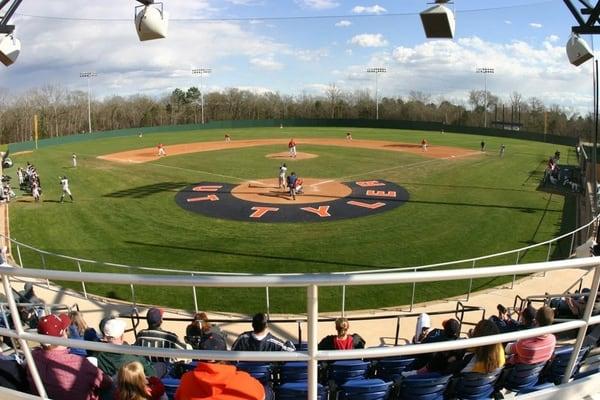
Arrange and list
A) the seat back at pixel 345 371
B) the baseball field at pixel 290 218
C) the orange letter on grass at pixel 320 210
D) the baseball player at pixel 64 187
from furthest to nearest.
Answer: the baseball player at pixel 64 187 < the orange letter on grass at pixel 320 210 < the baseball field at pixel 290 218 < the seat back at pixel 345 371

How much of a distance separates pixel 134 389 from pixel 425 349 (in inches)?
82.5

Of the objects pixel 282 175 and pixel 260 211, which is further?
pixel 282 175

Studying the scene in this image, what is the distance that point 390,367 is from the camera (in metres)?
5.54

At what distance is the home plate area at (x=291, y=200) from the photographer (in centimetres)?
2315

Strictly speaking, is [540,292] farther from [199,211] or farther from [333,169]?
[333,169]

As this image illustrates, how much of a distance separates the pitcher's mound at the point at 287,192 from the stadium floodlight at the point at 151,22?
44.2 feet

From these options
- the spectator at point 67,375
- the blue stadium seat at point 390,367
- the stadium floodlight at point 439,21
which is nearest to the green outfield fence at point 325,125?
the stadium floodlight at point 439,21

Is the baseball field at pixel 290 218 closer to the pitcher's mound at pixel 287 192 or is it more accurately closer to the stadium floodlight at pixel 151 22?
the pitcher's mound at pixel 287 192

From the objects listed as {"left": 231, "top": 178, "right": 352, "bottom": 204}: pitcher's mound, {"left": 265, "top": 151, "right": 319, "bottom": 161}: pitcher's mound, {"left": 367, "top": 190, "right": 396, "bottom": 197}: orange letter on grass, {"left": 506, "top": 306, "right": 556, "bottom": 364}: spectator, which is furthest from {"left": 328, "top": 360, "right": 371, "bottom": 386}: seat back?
{"left": 265, "top": 151, "right": 319, "bottom": 161}: pitcher's mound

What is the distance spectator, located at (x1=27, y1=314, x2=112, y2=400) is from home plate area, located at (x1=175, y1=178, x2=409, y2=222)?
59.8ft

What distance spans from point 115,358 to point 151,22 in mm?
9807

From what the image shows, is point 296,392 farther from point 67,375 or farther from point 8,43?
point 8,43

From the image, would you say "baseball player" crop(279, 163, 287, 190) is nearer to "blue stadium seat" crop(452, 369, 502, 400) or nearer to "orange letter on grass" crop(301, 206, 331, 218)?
"orange letter on grass" crop(301, 206, 331, 218)

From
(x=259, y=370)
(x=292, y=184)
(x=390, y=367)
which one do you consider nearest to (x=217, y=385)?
(x=259, y=370)
